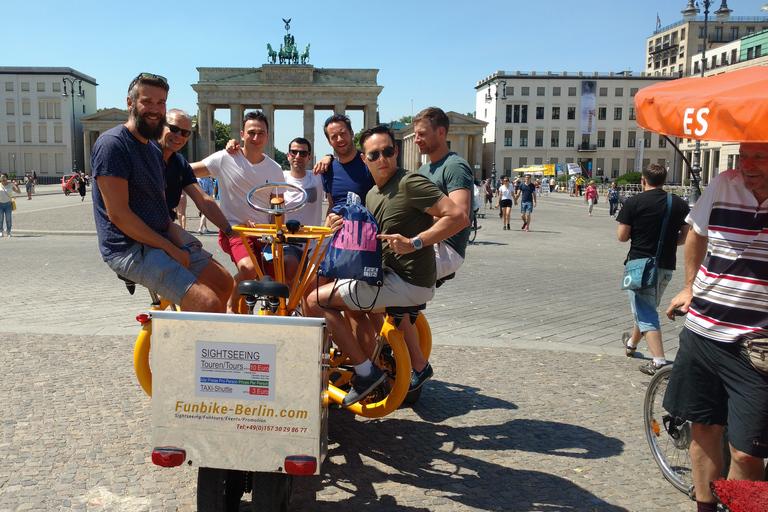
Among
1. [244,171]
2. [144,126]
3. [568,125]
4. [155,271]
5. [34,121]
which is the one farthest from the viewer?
[568,125]

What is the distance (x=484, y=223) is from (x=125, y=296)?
58.5 feet

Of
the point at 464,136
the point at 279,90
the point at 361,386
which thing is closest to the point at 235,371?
the point at 361,386

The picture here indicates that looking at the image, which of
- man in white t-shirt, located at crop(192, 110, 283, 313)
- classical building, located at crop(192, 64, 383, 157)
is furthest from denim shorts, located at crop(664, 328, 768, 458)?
classical building, located at crop(192, 64, 383, 157)

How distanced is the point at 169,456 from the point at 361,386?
1236 millimetres

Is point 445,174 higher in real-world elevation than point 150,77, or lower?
lower

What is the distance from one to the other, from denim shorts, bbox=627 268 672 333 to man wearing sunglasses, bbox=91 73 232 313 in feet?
13.0

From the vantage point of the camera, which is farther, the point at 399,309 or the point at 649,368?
the point at 649,368

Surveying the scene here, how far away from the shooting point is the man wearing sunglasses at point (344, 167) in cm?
505

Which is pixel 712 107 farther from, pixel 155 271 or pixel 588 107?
pixel 588 107

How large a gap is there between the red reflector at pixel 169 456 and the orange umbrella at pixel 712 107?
258 cm

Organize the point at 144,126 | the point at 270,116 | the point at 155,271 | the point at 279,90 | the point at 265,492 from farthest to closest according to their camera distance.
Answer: the point at 270,116, the point at 279,90, the point at 144,126, the point at 155,271, the point at 265,492

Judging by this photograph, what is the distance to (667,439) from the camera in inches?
147

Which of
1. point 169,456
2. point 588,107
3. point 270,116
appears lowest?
point 169,456

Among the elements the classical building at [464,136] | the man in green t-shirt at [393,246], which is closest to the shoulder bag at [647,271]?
the man in green t-shirt at [393,246]
